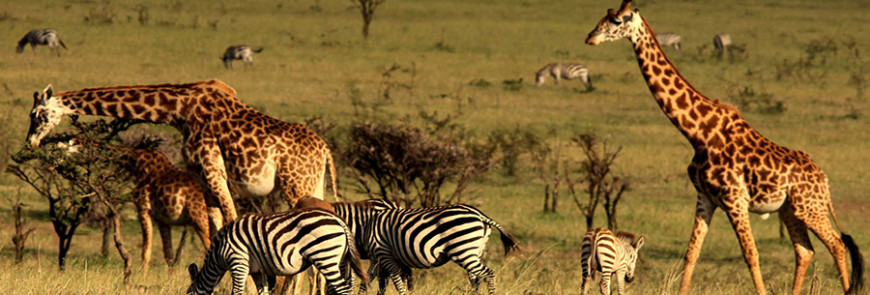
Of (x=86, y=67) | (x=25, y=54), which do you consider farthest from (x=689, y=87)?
(x=25, y=54)

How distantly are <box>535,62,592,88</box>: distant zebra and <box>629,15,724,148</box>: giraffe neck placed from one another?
30852 mm

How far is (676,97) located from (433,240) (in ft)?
9.44

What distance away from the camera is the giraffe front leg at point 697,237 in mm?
9906

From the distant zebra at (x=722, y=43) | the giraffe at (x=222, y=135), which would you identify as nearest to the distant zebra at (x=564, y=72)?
the distant zebra at (x=722, y=43)

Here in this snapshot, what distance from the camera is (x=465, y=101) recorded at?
1404 inches

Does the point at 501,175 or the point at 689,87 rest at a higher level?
the point at 689,87

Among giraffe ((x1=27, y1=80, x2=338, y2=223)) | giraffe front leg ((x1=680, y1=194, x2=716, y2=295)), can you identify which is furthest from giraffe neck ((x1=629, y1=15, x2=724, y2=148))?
giraffe ((x1=27, y1=80, x2=338, y2=223))

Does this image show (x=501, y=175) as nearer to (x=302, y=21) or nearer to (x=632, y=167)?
(x=632, y=167)

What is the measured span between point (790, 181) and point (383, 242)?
11.7ft

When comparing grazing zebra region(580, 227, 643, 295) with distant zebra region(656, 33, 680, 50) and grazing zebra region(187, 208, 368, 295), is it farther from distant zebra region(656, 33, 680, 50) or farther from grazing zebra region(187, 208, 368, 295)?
distant zebra region(656, 33, 680, 50)

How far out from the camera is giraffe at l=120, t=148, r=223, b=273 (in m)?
13.5

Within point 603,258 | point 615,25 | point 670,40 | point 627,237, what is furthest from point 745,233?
point 670,40

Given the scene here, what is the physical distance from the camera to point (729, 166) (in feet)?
31.9

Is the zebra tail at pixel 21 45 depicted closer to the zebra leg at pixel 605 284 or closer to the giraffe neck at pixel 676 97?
the giraffe neck at pixel 676 97
